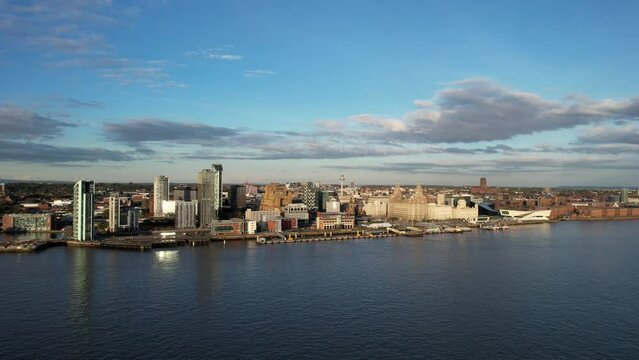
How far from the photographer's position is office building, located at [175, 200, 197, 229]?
2745cm

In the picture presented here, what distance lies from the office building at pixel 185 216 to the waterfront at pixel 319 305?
29.8ft

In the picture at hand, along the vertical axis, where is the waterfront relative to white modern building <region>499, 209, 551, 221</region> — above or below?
below

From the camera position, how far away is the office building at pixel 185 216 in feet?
90.1

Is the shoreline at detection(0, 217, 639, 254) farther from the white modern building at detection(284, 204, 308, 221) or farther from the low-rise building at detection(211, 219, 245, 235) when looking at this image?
the white modern building at detection(284, 204, 308, 221)

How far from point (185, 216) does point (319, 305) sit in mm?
18065

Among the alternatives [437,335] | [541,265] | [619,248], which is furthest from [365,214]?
[437,335]

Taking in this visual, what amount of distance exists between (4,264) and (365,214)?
92.9 feet

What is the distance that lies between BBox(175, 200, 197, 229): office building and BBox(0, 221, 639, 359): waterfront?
9079mm

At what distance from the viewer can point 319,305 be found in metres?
10.9

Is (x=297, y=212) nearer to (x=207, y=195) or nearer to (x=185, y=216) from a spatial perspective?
(x=207, y=195)

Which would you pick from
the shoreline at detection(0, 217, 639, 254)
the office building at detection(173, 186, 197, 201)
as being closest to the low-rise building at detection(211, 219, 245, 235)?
the shoreline at detection(0, 217, 639, 254)

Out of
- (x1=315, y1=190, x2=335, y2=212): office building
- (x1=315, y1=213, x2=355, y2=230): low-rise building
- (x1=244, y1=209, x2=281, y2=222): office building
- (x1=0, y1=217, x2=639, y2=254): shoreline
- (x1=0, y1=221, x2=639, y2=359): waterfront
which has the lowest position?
(x1=0, y1=221, x2=639, y2=359): waterfront

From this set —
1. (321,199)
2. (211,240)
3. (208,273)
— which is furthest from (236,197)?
(208,273)

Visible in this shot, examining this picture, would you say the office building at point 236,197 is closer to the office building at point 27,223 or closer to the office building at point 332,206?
the office building at point 332,206
